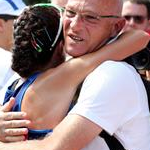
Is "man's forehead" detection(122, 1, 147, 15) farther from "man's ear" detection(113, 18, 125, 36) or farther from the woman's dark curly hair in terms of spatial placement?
the woman's dark curly hair

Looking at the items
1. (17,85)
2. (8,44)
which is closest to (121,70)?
(17,85)

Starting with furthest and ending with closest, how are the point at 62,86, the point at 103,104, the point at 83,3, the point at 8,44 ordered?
the point at 8,44
the point at 83,3
the point at 62,86
the point at 103,104

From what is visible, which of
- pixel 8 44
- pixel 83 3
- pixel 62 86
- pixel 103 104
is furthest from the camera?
pixel 8 44

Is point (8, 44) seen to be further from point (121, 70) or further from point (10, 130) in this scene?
point (121, 70)

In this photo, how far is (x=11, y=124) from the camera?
7.96ft

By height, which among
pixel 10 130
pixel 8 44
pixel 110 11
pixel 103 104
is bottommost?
pixel 8 44

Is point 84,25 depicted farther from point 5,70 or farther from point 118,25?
point 5,70

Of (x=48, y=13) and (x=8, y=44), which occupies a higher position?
(x=48, y=13)

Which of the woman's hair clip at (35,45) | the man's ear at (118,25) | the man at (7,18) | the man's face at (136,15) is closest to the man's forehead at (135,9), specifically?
the man's face at (136,15)

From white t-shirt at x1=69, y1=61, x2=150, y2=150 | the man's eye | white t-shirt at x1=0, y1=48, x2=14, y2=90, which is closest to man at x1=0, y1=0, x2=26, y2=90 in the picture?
white t-shirt at x1=0, y1=48, x2=14, y2=90

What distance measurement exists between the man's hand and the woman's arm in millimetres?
45

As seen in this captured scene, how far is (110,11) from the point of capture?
2471 mm

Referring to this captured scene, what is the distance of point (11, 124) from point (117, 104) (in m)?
0.60

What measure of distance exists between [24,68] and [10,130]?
0.32m
